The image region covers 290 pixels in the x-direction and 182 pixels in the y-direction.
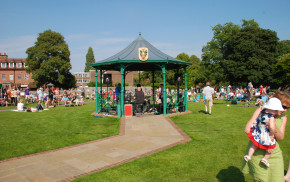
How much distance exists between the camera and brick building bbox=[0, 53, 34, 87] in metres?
60.4

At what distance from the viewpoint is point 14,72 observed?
201ft

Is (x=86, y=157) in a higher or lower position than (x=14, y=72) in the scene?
lower

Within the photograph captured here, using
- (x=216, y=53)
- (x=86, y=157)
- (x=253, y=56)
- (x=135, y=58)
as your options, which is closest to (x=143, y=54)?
(x=135, y=58)

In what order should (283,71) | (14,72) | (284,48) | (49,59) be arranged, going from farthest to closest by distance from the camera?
(14,72), (284,48), (49,59), (283,71)

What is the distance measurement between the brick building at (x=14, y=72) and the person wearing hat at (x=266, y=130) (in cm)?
6915

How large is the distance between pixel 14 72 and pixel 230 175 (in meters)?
70.3

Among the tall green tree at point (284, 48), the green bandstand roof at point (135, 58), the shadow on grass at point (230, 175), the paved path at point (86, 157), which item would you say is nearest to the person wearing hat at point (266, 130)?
the shadow on grass at point (230, 175)

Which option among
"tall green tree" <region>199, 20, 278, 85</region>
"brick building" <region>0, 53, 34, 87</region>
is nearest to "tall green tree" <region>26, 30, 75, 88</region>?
"brick building" <region>0, 53, 34, 87</region>

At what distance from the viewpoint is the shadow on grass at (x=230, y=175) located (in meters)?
3.96

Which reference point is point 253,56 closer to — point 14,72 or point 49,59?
point 49,59

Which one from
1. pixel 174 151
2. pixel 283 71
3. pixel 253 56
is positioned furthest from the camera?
pixel 283 71

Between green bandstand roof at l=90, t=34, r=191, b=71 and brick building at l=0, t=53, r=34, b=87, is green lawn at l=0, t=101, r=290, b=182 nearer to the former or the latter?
green bandstand roof at l=90, t=34, r=191, b=71

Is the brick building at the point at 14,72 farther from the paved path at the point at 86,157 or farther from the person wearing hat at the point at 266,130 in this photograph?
the person wearing hat at the point at 266,130

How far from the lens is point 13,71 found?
61000 mm
